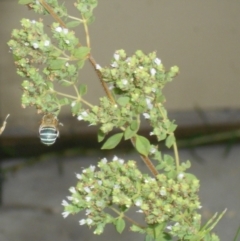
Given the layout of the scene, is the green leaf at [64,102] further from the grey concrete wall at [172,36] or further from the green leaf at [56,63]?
the grey concrete wall at [172,36]

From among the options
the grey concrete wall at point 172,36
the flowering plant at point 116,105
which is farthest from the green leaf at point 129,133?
the grey concrete wall at point 172,36

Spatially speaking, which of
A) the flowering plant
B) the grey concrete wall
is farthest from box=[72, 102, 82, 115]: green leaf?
the grey concrete wall

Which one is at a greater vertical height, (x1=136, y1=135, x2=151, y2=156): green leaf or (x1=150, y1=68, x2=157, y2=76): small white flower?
(x1=150, y1=68, x2=157, y2=76): small white flower

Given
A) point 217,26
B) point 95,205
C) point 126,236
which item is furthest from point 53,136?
point 217,26

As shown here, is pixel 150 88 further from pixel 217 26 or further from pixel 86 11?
pixel 217 26

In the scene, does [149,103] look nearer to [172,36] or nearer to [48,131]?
[48,131]

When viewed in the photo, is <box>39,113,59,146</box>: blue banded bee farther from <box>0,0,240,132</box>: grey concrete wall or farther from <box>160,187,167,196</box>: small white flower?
<box>0,0,240,132</box>: grey concrete wall

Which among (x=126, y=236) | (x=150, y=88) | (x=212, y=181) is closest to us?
(x=150, y=88)
